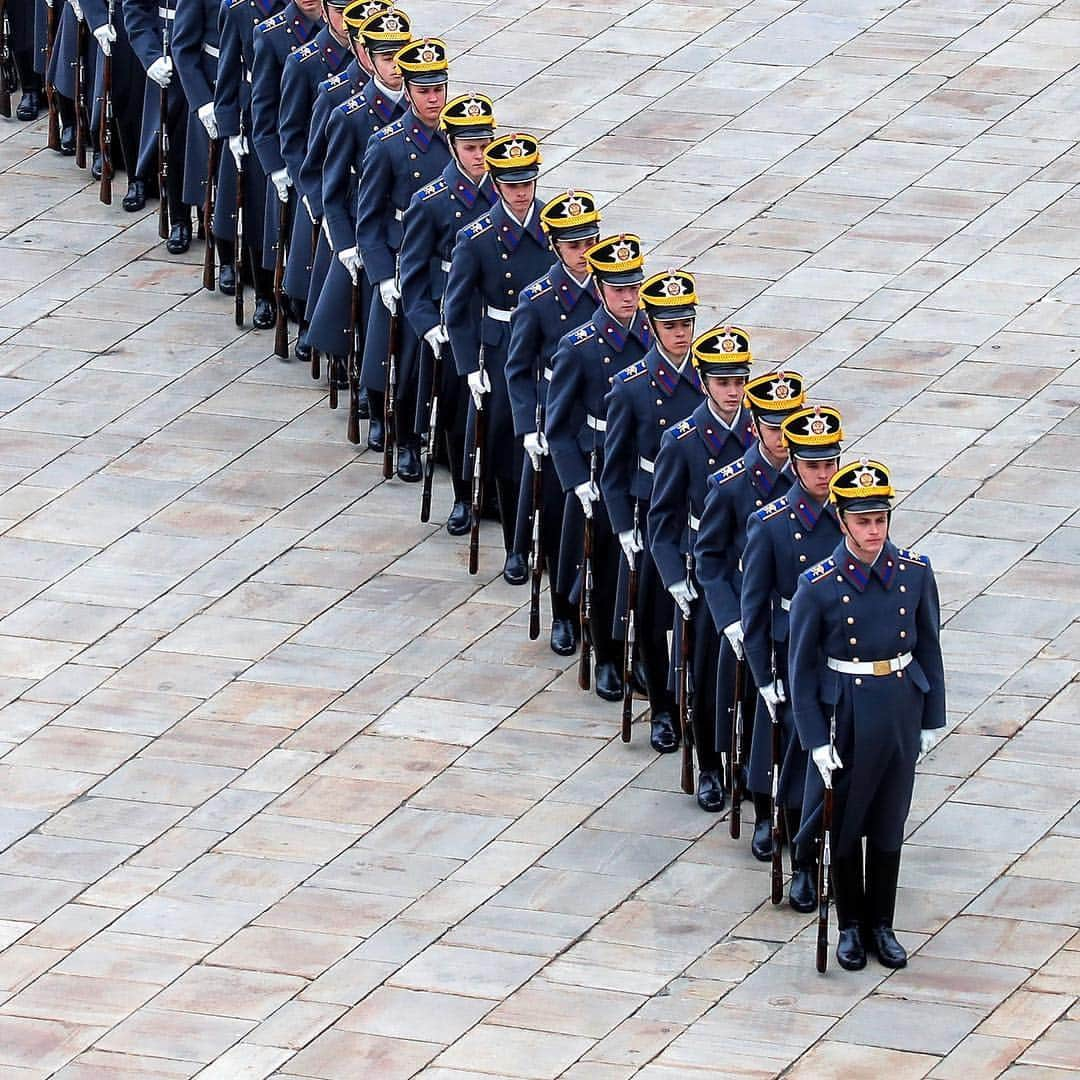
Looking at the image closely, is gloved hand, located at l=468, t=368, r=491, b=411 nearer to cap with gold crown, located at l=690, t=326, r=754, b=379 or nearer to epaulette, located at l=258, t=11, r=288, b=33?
cap with gold crown, located at l=690, t=326, r=754, b=379

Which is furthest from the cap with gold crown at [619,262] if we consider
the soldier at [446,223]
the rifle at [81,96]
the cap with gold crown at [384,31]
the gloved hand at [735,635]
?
the rifle at [81,96]

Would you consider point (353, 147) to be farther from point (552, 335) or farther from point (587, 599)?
point (587, 599)

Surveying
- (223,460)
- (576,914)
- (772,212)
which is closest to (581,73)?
(772,212)

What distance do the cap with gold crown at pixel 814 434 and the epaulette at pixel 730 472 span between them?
563 millimetres

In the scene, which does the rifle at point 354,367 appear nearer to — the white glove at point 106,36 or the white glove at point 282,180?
the white glove at point 282,180

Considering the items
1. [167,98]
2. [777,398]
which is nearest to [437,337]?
[777,398]

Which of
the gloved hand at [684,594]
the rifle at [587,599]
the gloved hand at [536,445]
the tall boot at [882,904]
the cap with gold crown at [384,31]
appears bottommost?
the tall boot at [882,904]

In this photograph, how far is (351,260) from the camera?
61.7 feet

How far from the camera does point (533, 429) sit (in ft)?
56.1

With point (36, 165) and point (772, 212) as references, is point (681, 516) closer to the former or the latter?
point (772, 212)

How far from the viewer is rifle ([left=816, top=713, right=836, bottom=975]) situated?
48.0 feet

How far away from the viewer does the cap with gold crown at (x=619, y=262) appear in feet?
54.0

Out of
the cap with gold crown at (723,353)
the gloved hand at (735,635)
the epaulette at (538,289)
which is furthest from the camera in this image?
the epaulette at (538,289)

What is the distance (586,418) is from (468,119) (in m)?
2.05
